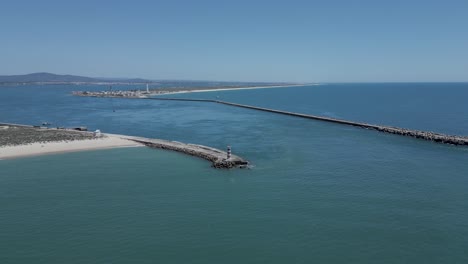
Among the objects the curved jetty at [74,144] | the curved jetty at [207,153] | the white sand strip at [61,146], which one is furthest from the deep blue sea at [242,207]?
the white sand strip at [61,146]

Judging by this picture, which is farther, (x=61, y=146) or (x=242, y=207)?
(x=61, y=146)

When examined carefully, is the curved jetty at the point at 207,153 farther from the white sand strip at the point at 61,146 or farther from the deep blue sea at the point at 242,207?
the white sand strip at the point at 61,146

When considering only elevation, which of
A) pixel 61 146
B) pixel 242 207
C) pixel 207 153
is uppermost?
pixel 61 146

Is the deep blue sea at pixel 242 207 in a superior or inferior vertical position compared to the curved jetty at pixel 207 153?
inferior

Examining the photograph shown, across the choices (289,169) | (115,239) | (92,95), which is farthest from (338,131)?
(92,95)

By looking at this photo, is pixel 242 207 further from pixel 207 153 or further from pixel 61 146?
pixel 61 146

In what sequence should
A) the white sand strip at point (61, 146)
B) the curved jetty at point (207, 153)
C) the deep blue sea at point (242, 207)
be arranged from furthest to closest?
the white sand strip at point (61, 146), the curved jetty at point (207, 153), the deep blue sea at point (242, 207)

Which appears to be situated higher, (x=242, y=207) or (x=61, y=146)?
(x=61, y=146)

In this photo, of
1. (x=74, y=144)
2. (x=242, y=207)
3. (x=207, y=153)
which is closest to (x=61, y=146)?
(x=74, y=144)
